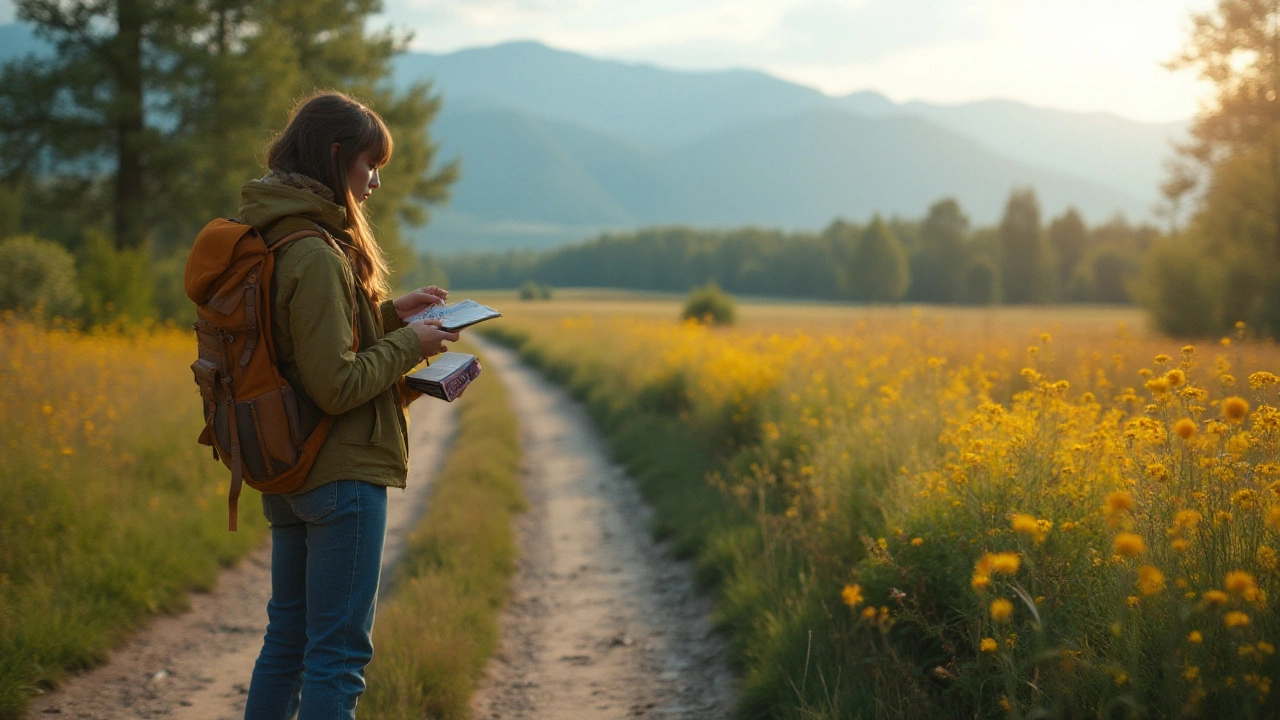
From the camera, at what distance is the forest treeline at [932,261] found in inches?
2601

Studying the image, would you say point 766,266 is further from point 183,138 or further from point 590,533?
point 590,533

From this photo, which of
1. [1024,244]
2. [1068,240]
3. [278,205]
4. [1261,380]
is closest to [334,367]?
[278,205]

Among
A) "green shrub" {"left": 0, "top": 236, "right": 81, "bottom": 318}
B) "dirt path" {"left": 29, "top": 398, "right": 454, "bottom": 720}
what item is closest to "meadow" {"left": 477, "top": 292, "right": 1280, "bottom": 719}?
"dirt path" {"left": 29, "top": 398, "right": 454, "bottom": 720}

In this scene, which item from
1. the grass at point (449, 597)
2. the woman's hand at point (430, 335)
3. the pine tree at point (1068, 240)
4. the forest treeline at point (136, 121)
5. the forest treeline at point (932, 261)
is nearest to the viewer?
the woman's hand at point (430, 335)

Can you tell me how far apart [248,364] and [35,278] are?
1358 cm

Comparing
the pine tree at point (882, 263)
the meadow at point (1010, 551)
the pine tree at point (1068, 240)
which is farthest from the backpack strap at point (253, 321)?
the pine tree at point (1068, 240)

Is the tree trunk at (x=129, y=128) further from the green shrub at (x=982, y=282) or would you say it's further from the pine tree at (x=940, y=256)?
the pine tree at (x=940, y=256)

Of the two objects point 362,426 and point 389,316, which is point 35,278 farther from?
point 362,426

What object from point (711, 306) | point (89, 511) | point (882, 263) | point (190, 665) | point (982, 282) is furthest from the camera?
point (882, 263)

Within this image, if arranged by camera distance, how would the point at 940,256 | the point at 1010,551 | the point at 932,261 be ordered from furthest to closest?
the point at 932,261
the point at 940,256
the point at 1010,551

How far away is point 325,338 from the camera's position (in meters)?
2.53

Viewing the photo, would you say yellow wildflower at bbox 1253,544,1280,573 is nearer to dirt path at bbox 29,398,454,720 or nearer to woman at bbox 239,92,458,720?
woman at bbox 239,92,458,720

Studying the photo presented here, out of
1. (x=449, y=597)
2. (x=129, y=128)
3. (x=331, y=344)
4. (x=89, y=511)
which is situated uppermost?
(x=129, y=128)

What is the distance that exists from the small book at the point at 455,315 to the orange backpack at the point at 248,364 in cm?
29
